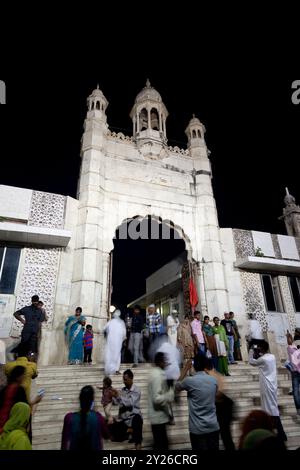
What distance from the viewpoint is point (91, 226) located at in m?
10.3

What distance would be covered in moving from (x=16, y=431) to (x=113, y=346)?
4.31 metres

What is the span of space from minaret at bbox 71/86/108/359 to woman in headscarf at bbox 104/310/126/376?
8.17 ft

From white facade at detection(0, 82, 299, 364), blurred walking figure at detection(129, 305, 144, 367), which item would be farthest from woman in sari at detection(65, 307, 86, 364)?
blurred walking figure at detection(129, 305, 144, 367)

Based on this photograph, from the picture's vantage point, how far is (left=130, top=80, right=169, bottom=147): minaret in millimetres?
13938

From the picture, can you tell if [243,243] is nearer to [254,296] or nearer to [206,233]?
[206,233]

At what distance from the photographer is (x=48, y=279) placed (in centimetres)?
938

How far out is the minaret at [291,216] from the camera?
1425cm

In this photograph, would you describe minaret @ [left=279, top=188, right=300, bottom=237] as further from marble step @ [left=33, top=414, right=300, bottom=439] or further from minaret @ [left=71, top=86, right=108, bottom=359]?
marble step @ [left=33, top=414, right=300, bottom=439]

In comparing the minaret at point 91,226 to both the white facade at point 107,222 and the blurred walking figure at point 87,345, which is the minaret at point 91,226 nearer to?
the white facade at point 107,222

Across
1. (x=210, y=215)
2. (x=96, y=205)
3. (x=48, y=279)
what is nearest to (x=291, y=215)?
(x=210, y=215)

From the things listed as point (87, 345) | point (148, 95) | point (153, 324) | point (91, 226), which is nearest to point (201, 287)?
point (153, 324)

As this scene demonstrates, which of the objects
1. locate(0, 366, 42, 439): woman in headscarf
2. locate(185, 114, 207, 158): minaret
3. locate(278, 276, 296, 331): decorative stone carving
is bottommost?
locate(0, 366, 42, 439): woman in headscarf

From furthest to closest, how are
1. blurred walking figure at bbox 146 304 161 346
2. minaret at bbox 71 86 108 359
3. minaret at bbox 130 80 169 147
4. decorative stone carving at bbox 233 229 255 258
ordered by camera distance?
minaret at bbox 130 80 169 147
decorative stone carving at bbox 233 229 255 258
minaret at bbox 71 86 108 359
blurred walking figure at bbox 146 304 161 346

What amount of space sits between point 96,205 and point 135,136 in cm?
508
